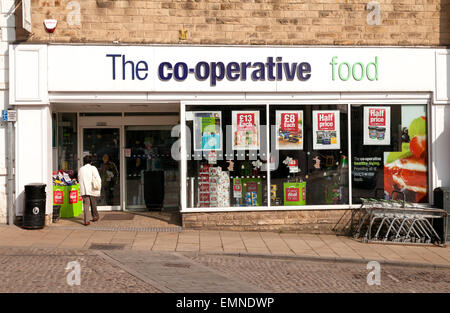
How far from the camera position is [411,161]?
13.2 m

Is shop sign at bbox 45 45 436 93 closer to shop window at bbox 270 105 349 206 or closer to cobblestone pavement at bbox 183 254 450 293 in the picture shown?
shop window at bbox 270 105 349 206

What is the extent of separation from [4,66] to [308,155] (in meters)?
7.46

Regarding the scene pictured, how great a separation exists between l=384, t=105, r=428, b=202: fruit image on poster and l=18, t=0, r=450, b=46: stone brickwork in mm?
1850

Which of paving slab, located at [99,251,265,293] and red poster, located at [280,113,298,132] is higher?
red poster, located at [280,113,298,132]

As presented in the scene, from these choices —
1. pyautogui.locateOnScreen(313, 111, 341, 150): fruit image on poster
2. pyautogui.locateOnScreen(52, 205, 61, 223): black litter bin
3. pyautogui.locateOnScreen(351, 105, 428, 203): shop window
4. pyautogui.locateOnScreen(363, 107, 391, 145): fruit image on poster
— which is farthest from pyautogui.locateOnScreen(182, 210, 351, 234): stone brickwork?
pyautogui.locateOnScreen(52, 205, 61, 223): black litter bin

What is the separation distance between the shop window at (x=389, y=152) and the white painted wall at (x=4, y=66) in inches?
325

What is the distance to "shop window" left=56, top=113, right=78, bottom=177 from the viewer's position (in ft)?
47.6

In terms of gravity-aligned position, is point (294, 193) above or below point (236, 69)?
below

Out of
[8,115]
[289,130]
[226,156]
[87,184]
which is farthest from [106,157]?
[289,130]

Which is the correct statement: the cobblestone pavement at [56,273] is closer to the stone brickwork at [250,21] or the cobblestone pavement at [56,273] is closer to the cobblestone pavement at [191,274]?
the cobblestone pavement at [191,274]

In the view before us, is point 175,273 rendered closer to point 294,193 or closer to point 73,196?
point 294,193

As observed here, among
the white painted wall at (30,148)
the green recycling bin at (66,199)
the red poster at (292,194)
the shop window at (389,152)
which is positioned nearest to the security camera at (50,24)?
the white painted wall at (30,148)

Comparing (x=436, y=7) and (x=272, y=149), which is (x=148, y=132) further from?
(x=436, y=7)

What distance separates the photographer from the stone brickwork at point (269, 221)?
497 inches
